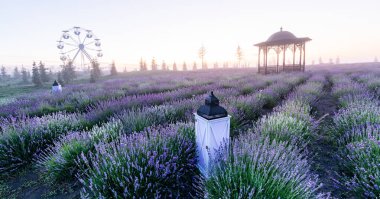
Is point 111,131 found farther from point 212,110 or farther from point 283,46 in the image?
point 283,46

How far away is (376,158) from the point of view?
92.4 inches

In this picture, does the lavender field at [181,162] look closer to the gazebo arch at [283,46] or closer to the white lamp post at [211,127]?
the white lamp post at [211,127]

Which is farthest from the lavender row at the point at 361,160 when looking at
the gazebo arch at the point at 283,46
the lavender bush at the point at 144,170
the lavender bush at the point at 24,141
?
the gazebo arch at the point at 283,46

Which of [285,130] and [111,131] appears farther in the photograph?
[111,131]

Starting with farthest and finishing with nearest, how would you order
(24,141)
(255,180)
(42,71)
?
(42,71)
(24,141)
(255,180)

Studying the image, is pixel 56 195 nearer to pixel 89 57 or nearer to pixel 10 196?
pixel 10 196

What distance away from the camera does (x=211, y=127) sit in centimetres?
218

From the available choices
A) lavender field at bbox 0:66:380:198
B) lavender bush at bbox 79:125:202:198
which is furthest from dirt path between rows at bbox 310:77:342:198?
lavender bush at bbox 79:125:202:198

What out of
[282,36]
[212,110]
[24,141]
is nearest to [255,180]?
[212,110]

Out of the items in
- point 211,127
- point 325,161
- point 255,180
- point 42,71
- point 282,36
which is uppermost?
point 282,36

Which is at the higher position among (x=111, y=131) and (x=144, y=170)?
(x=111, y=131)

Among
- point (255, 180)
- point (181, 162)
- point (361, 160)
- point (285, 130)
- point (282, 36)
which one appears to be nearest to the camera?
point (255, 180)

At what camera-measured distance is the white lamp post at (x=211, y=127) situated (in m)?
2.14

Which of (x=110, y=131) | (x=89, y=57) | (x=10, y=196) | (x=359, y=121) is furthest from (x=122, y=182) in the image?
(x=89, y=57)
